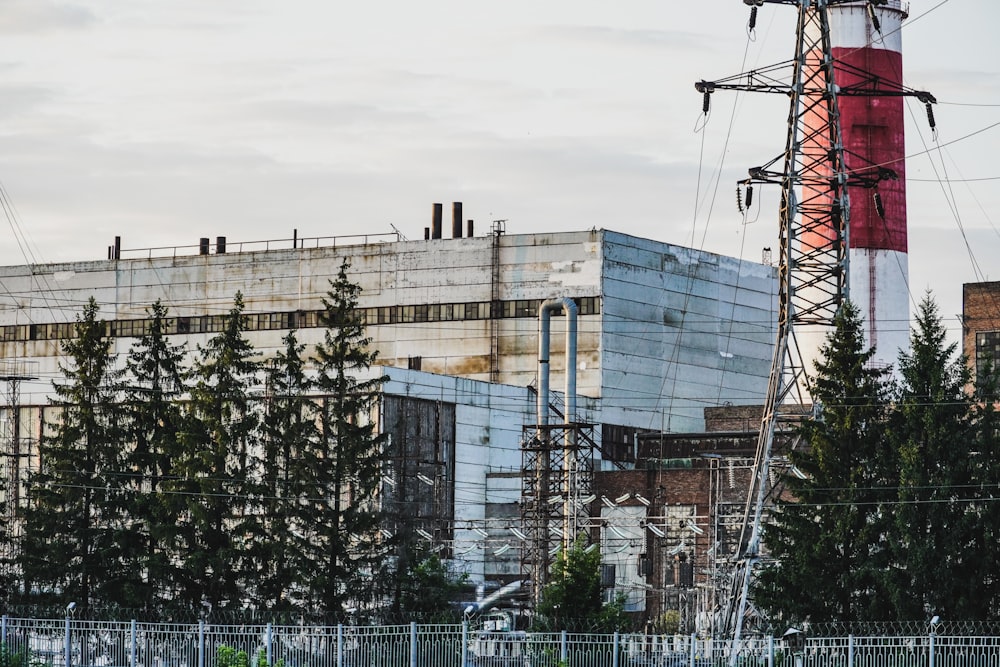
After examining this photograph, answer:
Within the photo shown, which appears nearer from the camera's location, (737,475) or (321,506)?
(321,506)

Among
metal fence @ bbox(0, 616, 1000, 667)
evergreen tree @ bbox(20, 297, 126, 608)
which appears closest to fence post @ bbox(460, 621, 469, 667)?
metal fence @ bbox(0, 616, 1000, 667)

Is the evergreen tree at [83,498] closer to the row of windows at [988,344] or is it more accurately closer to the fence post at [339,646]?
the fence post at [339,646]

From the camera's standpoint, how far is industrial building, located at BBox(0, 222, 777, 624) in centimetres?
6819

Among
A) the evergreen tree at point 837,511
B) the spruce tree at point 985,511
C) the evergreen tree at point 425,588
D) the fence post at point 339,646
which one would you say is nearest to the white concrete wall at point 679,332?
the evergreen tree at point 425,588

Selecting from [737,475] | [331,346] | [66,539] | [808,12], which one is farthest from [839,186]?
[66,539]

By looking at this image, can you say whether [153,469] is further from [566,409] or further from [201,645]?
[201,645]

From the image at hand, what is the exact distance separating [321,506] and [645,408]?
101 ft

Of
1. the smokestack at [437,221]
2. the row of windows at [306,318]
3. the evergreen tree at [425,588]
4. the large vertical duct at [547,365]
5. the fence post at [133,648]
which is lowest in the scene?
the fence post at [133,648]

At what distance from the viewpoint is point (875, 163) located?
67375 millimetres

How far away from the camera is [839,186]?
46.9m

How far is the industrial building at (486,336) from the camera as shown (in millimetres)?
68188

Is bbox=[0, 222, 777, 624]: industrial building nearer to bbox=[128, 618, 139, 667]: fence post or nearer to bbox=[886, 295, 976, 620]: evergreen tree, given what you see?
bbox=[886, 295, 976, 620]: evergreen tree

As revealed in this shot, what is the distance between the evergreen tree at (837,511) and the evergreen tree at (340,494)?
42.5ft

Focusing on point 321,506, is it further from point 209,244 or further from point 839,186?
point 209,244
